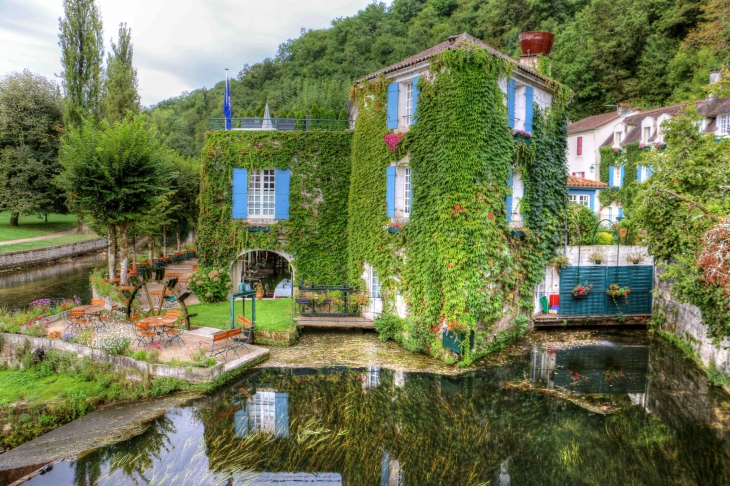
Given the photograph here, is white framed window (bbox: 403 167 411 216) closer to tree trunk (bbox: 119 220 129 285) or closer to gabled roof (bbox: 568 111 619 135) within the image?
tree trunk (bbox: 119 220 129 285)

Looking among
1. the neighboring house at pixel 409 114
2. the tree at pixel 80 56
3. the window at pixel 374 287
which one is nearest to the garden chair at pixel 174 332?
the window at pixel 374 287

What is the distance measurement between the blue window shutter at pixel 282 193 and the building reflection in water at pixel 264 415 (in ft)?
30.5

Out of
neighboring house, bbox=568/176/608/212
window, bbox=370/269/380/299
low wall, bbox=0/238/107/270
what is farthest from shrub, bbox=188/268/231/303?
neighboring house, bbox=568/176/608/212

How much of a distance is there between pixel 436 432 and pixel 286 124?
14597 mm

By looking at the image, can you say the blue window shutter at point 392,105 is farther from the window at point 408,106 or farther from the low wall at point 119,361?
the low wall at point 119,361

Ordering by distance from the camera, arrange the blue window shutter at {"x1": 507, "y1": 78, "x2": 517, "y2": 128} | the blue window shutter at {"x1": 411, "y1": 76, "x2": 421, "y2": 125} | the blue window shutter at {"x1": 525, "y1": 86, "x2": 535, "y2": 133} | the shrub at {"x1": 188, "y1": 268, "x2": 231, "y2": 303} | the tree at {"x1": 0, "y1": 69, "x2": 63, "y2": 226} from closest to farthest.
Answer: the blue window shutter at {"x1": 507, "y1": 78, "x2": 517, "y2": 128} → the blue window shutter at {"x1": 411, "y1": 76, "x2": 421, "y2": 125} → the blue window shutter at {"x1": 525, "y1": 86, "x2": 535, "y2": 133} → the shrub at {"x1": 188, "y1": 268, "x2": 231, "y2": 303} → the tree at {"x1": 0, "y1": 69, "x2": 63, "y2": 226}

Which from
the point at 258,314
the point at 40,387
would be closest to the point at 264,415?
the point at 40,387

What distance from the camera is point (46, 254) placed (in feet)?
103

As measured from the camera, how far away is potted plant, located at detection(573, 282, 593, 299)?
17.3 m

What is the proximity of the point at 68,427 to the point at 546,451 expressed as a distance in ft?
32.0

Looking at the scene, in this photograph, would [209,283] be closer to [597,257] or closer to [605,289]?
[597,257]

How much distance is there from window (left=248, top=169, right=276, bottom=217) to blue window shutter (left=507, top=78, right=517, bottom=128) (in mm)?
9790

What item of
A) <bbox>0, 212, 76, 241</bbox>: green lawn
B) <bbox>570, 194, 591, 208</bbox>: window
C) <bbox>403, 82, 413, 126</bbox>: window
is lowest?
<bbox>0, 212, 76, 241</bbox>: green lawn

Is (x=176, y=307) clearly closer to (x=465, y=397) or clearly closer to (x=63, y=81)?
(x=465, y=397)
